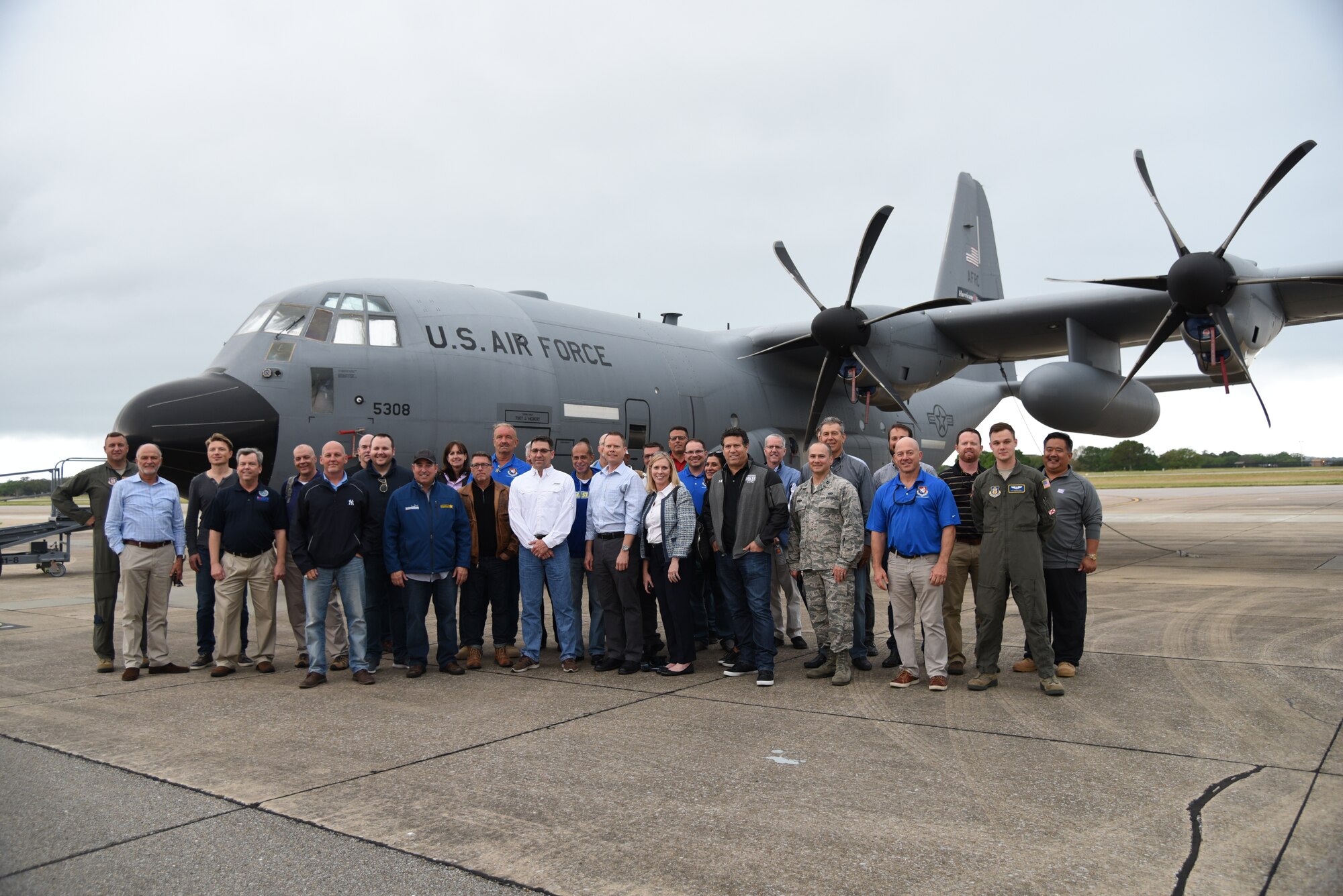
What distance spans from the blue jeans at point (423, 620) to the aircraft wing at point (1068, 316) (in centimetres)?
1102

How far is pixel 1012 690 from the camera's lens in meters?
6.07

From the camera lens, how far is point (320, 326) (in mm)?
10492

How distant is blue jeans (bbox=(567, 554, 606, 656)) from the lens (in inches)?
292

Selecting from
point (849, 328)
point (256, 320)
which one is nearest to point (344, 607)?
point (256, 320)

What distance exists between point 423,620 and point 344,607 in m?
0.62

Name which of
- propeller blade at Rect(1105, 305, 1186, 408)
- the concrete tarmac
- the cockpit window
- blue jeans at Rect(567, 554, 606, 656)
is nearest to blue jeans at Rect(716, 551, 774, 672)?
the concrete tarmac

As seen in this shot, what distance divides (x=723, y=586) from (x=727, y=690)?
3.14 ft

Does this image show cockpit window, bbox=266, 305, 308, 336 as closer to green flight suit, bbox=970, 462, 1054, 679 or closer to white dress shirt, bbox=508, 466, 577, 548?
white dress shirt, bbox=508, 466, 577, 548

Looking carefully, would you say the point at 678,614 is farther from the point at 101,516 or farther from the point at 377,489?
the point at 101,516

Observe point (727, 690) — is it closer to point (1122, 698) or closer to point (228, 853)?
point (1122, 698)

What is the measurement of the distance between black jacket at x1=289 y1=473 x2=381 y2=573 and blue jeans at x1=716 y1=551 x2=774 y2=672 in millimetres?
2933

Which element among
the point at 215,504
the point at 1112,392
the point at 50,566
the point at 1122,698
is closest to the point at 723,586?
the point at 1122,698

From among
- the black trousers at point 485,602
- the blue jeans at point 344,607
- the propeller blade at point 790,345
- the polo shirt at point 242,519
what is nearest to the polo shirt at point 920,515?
the black trousers at point 485,602

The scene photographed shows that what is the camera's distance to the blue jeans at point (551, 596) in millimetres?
7250
